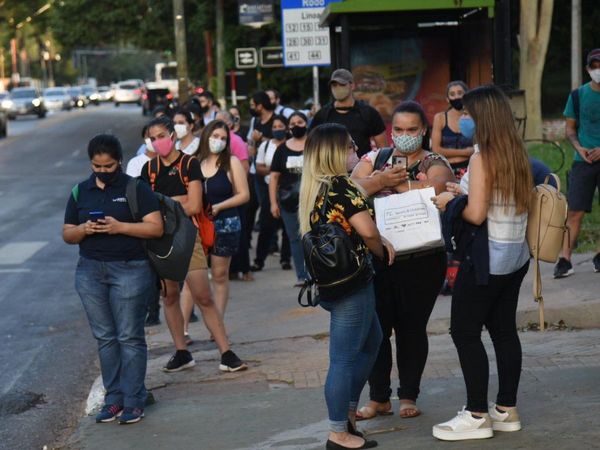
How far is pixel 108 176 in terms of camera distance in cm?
721

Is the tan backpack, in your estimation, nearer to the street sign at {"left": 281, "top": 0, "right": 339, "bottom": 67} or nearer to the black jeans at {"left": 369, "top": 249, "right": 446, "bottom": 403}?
the black jeans at {"left": 369, "top": 249, "right": 446, "bottom": 403}

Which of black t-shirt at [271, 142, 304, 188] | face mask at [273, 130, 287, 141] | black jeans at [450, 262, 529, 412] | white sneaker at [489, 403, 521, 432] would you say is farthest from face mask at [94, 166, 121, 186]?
face mask at [273, 130, 287, 141]

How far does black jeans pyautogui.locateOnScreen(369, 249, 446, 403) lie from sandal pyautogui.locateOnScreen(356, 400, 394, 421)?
35 millimetres

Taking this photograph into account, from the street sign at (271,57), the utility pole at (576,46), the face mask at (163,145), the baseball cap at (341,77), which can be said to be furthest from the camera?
the utility pole at (576,46)

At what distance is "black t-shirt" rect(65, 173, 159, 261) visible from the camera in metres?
7.23

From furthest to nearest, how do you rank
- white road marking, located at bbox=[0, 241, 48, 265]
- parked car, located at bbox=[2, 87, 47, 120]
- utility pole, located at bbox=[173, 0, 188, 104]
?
parked car, located at bbox=[2, 87, 47, 120] < utility pole, located at bbox=[173, 0, 188, 104] < white road marking, located at bbox=[0, 241, 48, 265]

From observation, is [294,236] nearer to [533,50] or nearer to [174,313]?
[174,313]

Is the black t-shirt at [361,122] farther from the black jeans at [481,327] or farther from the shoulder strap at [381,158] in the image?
the black jeans at [481,327]

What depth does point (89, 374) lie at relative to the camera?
945 cm

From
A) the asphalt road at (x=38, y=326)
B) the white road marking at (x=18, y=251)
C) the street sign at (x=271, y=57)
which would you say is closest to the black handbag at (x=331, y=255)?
the asphalt road at (x=38, y=326)

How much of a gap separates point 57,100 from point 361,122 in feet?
233

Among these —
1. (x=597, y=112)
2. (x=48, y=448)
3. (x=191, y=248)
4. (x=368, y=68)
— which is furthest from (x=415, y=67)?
(x=48, y=448)

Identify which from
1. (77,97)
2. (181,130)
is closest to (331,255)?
(181,130)

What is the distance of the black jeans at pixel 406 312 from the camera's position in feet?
21.3
